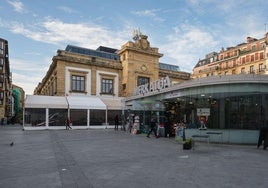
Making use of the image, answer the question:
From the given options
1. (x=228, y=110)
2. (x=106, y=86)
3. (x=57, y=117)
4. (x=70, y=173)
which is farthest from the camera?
(x=106, y=86)

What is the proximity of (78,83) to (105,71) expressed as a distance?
4690mm

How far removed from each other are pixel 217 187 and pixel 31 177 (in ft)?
16.3

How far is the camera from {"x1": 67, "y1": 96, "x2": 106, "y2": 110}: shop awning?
29750 millimetres

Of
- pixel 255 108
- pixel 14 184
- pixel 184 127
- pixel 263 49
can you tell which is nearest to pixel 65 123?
pixel 184 127

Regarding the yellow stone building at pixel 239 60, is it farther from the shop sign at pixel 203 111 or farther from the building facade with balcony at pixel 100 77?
the shop sign at pixel 203 111

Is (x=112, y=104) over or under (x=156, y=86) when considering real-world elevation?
under

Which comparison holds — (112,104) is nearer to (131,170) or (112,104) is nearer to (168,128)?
(168,128)

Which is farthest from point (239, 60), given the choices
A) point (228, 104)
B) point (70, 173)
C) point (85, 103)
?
point (70, 173)

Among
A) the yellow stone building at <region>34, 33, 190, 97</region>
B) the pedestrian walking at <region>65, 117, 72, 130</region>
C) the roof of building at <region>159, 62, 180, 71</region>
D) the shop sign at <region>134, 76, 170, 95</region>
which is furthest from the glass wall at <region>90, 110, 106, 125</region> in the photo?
the roof of building at <region>159, 62, 180, 71</region>

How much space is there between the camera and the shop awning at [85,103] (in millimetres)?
29750

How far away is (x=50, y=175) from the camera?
720 cm

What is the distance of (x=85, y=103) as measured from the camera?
30688mm

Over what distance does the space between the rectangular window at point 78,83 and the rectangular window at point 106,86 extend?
10.1ft

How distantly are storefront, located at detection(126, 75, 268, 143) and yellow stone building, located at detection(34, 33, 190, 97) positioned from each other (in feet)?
67.3
